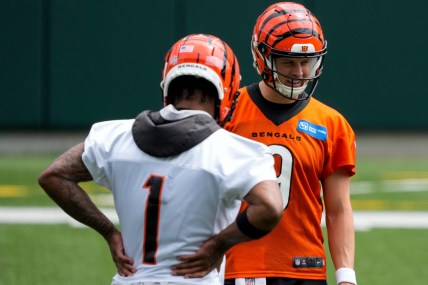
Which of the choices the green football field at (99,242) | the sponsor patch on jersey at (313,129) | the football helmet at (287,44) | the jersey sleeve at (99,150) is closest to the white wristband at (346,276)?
the sponsor patch on jersey at (313,129)

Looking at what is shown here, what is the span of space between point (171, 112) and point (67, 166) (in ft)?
1.30

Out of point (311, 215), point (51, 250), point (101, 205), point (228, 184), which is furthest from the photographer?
point (101, 205)

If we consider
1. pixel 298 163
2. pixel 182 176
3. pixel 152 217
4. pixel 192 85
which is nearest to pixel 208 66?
pixel 192 85

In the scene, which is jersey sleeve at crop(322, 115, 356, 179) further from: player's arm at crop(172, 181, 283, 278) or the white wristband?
player's arm at crop(172, 181, 283, 278)

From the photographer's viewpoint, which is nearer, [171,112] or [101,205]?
[171,112]

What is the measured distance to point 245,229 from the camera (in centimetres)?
336

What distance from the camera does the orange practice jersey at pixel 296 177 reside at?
4.39 m

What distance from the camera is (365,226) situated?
978 cm

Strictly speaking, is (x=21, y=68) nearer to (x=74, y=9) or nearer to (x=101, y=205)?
(x=74, y=9)

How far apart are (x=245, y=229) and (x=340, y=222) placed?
110 cm

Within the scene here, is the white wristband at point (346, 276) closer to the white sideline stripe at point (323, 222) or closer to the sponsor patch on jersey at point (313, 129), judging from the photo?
the sponsor patch on jersey at point (313, 129)

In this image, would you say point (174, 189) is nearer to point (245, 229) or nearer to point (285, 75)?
point (245, 229)

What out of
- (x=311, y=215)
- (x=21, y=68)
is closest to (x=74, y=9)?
(x=21, y=68)

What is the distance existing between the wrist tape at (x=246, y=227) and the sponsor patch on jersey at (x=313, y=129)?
1101mm
